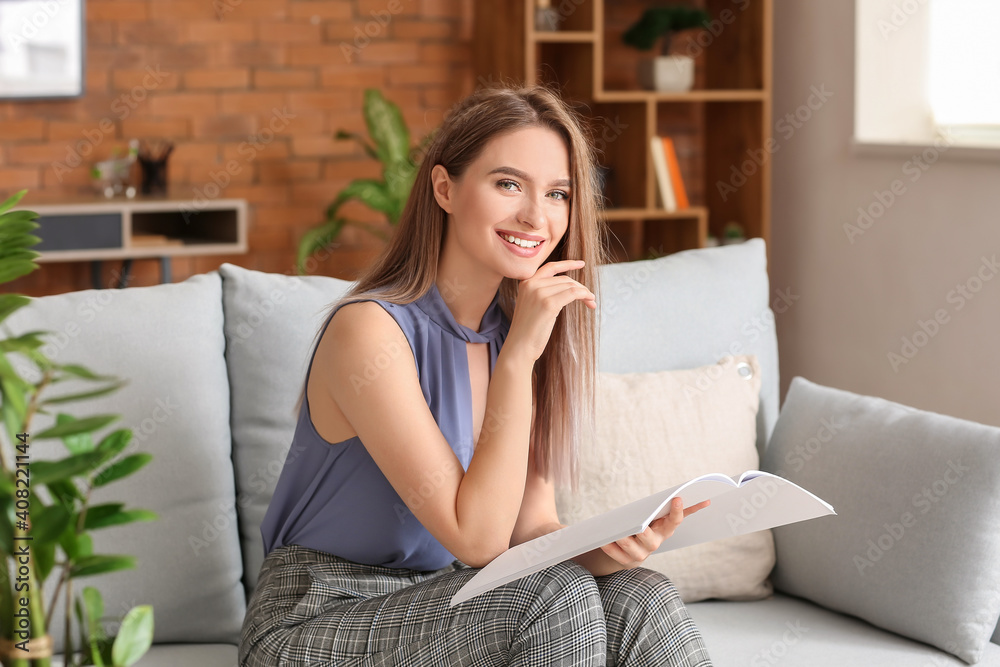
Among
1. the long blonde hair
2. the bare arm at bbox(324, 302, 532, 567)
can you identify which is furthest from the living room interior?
the bare arm at bbox(324, 302, 532, 567)

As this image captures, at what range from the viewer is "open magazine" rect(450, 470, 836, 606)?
42.2 inches

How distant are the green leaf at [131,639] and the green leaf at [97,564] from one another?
27 mm

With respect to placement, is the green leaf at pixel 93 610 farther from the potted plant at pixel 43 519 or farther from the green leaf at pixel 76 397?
the green leaf at pixel 76 397

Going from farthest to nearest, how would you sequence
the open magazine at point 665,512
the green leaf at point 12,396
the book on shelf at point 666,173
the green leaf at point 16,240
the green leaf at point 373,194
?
the book on shelf at point 666,173, the green leaf at point 373,194, the open magazine at point 665,512, the green leaf at point 16,240, the green leaf at point 12,396

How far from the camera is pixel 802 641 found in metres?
1.51

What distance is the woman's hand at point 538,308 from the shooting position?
4.44 feet

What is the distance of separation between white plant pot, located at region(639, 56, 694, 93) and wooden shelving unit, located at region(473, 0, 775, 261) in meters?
0.07

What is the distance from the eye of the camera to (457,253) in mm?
1461

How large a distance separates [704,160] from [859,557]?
2624 millimetres

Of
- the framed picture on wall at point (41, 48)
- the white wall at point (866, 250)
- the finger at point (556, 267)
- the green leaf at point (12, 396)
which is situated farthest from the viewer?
the framed picture on wall at point (41, 48)

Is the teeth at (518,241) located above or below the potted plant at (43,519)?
above

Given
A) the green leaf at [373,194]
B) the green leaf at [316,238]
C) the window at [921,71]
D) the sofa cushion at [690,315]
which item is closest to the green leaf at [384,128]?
the green leaf at [373,194]

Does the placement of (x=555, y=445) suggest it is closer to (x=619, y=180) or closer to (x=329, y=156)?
Answer: (x=619, y=180)

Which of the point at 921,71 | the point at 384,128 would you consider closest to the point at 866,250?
the point at 921,71
